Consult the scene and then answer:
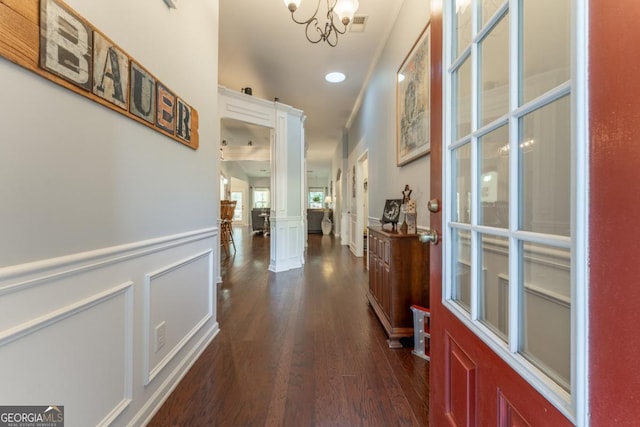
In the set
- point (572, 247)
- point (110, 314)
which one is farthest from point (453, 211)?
point (110, 314)

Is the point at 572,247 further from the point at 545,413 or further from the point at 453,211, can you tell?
the point at 453,211

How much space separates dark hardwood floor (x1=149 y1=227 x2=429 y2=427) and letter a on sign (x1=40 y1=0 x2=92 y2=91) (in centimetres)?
148

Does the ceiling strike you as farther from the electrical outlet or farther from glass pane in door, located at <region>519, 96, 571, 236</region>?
the electrical outlet

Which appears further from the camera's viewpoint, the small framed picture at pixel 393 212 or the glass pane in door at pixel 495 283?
the small framed picture at pixel 393 212

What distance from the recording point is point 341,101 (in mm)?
5305

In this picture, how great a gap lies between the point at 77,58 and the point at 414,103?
2183 mm

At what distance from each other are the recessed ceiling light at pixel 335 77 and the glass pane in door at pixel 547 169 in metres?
3.97

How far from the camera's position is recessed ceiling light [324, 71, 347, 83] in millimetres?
4176

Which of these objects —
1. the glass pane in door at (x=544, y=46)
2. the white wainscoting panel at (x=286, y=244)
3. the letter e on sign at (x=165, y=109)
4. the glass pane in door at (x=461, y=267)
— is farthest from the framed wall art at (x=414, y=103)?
the white wainscoting panel at (x=286, y=244)

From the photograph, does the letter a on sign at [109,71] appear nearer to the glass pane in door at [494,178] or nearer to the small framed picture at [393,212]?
the glass pane in door at [494,178]

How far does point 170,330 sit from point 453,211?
1562 millimetres

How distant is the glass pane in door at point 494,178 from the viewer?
0.76 meters

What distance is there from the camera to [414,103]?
7.61 feet

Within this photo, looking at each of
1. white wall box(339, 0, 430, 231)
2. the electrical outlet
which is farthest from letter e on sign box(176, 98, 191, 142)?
white wall box(339, 0, 430, 231)
